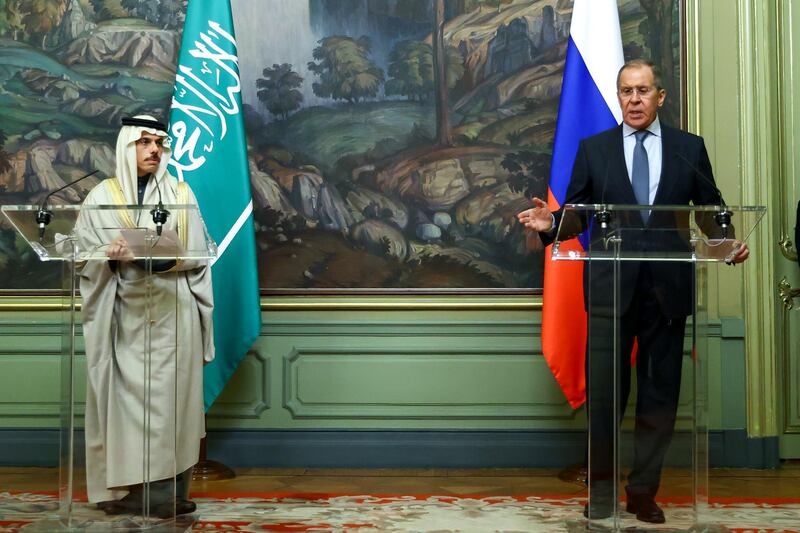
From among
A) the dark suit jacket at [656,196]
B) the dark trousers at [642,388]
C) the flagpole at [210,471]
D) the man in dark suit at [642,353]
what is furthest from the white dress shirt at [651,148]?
the flagpole at [210,471]

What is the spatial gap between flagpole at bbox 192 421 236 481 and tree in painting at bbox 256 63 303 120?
6.35 feet

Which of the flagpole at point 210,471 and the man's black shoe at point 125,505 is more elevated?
the man's black shoe at point 125,505

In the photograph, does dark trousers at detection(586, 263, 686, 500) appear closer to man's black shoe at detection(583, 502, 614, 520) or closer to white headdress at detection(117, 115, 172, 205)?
man's black shoe at detection(583, 502, 614, 520)

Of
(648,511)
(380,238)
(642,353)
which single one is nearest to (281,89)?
(380,238)

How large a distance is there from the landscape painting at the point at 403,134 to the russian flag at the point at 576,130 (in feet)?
1.24

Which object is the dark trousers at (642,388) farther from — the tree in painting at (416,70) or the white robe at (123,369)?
the tree in painting at (416,70)

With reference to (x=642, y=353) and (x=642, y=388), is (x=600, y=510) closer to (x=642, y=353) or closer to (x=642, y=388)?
(x=642, y=388)

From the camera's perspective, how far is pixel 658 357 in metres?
3.16

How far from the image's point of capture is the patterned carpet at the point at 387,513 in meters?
3.46

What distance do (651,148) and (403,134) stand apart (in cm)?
190

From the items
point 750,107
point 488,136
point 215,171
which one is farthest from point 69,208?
point 750,107

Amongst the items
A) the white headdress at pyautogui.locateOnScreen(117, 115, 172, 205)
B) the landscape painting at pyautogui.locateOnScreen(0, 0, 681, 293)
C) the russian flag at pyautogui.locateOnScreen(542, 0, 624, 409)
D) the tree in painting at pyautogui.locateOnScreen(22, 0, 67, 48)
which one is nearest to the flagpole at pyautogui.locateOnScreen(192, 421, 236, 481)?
the landscape painting at pyautogui.locateOnScreen(0, 0, 681, 293)

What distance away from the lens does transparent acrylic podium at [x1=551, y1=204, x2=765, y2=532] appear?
10.2 feet

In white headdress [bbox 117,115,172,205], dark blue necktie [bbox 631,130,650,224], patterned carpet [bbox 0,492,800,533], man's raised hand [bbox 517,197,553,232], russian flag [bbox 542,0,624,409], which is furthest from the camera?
russian flag [bbox 542,0,624,409]
